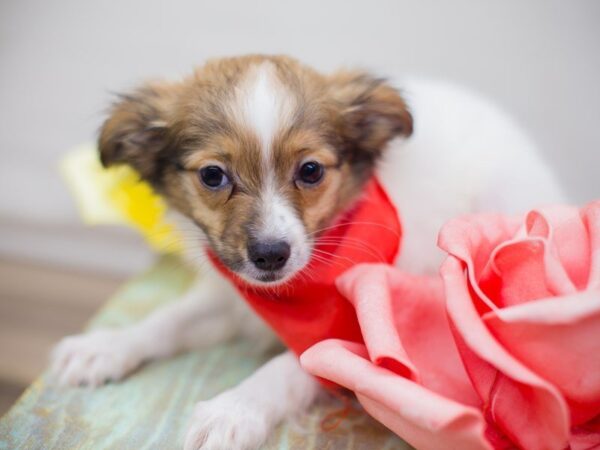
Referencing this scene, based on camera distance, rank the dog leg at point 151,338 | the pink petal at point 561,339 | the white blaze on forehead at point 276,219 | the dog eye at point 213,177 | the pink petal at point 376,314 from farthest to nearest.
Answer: the dog leg at point 151,338, the dog eye at point 213,177, the white blaze on forehead at point 276,219, the pink petal at point 376,314, the pink petal at point 561,339

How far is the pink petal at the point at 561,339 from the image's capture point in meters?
1.08

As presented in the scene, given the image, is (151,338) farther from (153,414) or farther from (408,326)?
(408,326)

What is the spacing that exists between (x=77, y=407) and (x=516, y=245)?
1332mm

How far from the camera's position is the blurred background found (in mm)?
2865

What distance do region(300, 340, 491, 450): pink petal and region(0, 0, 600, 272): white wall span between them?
1580mm

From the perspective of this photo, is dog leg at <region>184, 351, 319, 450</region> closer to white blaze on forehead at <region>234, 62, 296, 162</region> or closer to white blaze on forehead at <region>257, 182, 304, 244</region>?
white blaze on forehead at <region>257, 182, 304, 244</region>

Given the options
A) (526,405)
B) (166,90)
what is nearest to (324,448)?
(526,405)

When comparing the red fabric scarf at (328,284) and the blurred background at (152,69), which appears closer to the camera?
the red fabric scarf at (328,284)

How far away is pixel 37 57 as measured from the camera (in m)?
3.57

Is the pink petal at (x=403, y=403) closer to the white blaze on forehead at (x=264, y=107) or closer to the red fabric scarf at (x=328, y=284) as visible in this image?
the red fabric scarf at (x=328, y=284)

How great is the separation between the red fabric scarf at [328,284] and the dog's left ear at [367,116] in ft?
0.57

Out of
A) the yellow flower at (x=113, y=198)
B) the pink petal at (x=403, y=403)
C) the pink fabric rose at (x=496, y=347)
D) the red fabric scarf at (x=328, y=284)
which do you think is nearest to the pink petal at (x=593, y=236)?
the pink fabric rose at (x=496, y=347)

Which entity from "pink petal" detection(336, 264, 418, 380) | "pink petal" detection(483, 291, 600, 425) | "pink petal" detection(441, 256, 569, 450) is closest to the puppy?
"pink petal" detection(336, 264, 418, 380)

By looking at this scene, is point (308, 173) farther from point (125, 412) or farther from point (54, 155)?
point (54, 155)
